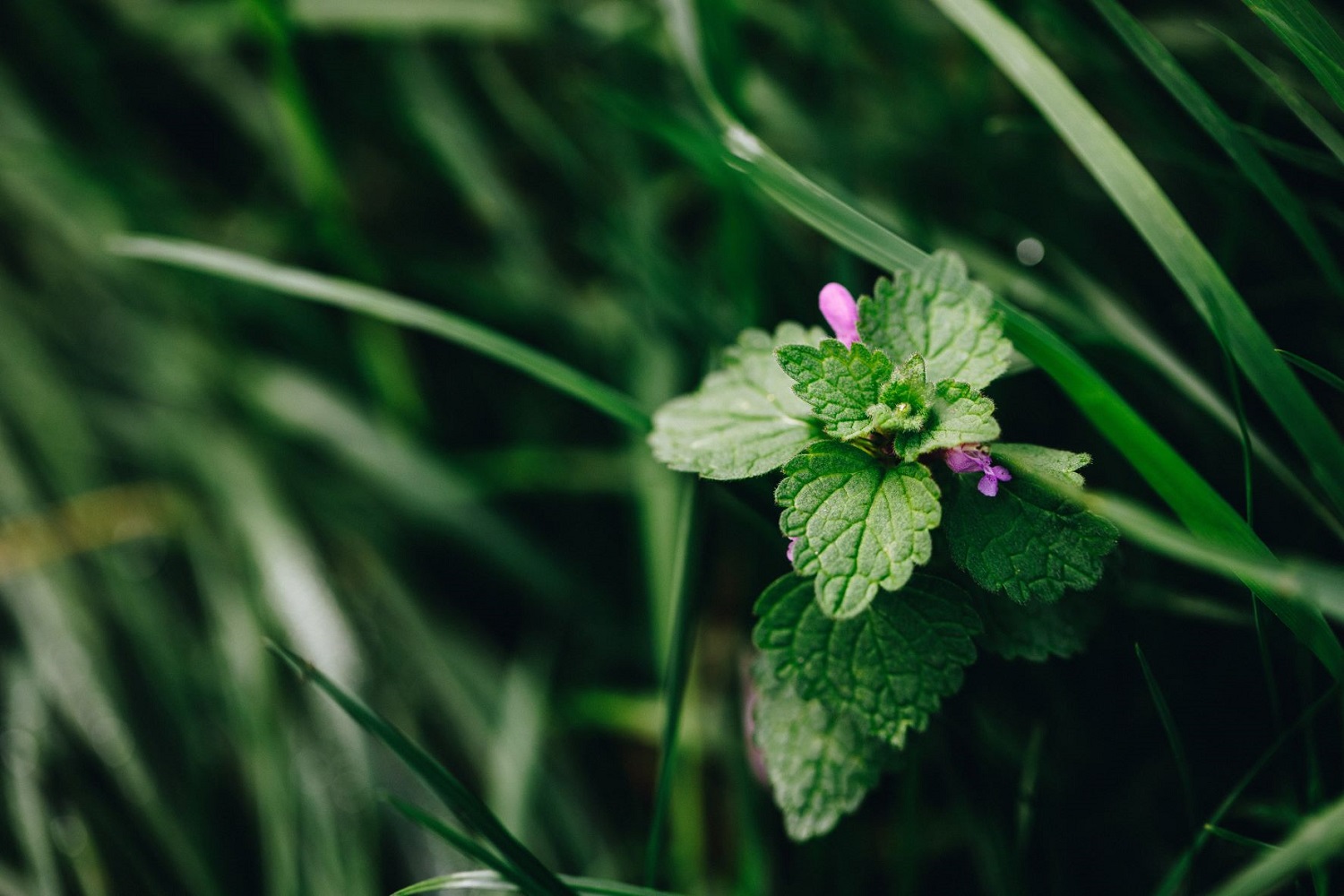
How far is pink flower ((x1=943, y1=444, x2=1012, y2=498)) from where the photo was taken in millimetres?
730

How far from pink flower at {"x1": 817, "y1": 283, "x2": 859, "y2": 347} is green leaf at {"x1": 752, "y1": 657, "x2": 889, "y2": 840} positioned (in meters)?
0.34

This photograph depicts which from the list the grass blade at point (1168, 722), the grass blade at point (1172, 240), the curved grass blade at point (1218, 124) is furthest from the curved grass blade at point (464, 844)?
the curved grass blade at point (1218, 124)

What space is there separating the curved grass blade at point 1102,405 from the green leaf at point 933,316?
0.13 feet

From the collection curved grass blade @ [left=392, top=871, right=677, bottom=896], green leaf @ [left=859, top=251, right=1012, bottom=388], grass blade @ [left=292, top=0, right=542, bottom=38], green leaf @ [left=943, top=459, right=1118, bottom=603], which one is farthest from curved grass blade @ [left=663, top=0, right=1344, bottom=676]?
grass blade @ [left=292, top=0, right=542, bottom=38]

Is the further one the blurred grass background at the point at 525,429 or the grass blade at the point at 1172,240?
the blurred grass background at the point at 525,429

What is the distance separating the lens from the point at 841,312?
31.7 inches

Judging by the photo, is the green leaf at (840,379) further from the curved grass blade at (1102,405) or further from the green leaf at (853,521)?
the curved grass blade at (1102,405)

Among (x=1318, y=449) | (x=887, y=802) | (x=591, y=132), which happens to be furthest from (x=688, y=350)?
(x=1318, y=449)

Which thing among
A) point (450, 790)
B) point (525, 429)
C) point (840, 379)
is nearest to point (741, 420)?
point (840, 379)

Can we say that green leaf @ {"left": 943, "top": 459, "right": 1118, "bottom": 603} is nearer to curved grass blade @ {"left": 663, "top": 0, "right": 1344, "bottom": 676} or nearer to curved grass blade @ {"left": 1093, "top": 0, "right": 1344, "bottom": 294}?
curved grass blade @ {"left": 663, "top": 0, "right": 1344, "bottom": 676}

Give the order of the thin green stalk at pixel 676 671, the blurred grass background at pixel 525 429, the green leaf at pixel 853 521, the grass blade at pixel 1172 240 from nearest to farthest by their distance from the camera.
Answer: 1. the green leaf at pixel 853 521
2. the grass blade at pixel 1172 240
3. the thin green stalk at pixel 676 671
4. the blurred grass background at pixel 525 429

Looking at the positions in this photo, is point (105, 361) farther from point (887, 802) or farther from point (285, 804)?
point (887, 802)

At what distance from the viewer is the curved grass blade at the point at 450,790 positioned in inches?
33.6

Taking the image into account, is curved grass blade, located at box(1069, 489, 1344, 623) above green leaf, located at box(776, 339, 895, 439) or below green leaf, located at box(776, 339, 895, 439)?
below
